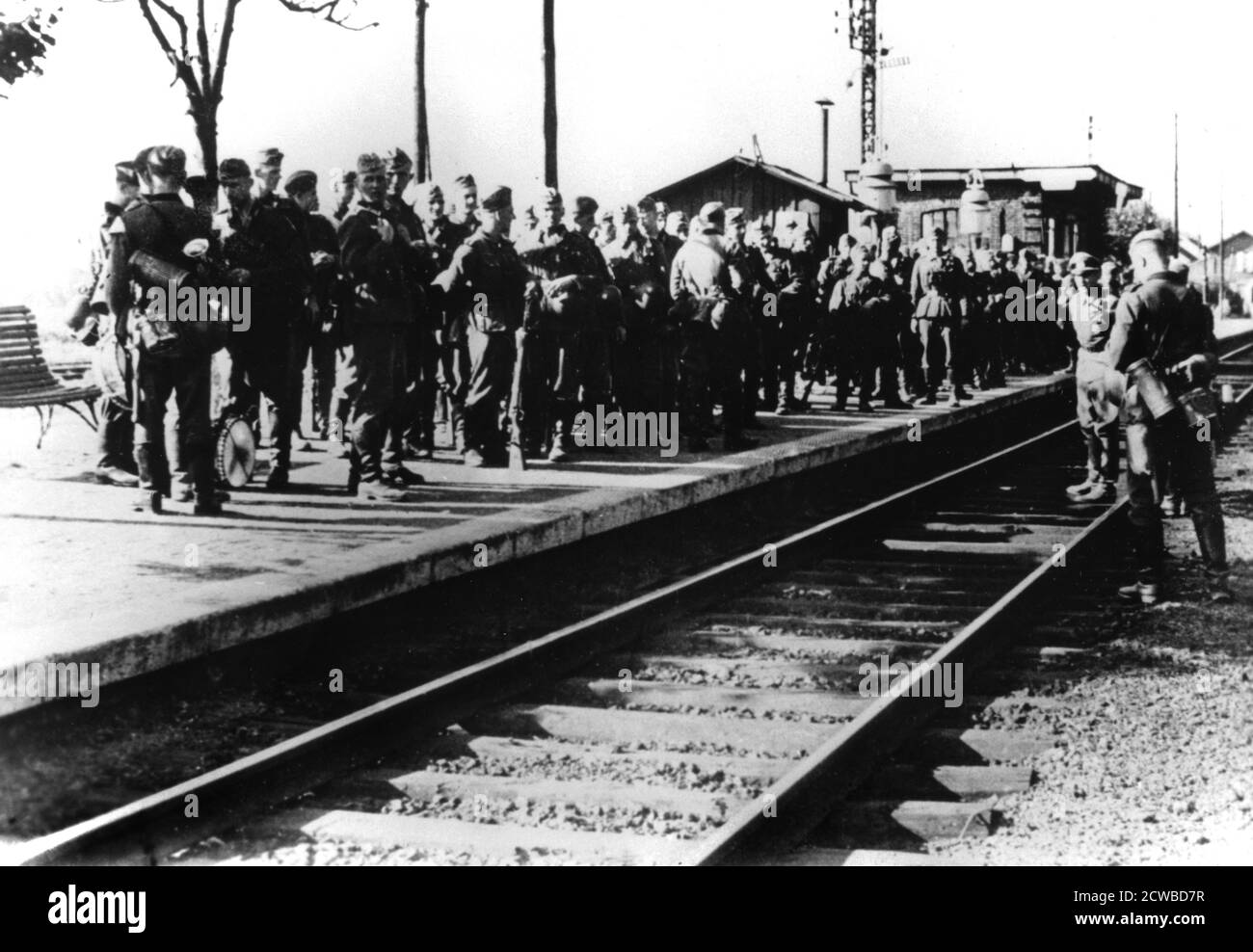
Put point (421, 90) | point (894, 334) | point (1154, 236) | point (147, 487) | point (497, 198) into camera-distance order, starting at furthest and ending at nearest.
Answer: point (894, 334), point (421, 90), point (497, 198), point (147, 487), point (1154, 236)

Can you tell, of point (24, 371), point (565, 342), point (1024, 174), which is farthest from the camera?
point (1024, 174)

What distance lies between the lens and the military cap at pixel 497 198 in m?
10.8

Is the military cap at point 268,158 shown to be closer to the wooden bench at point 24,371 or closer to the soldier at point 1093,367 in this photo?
the wooden bench at point 24,371

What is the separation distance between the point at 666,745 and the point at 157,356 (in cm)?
414

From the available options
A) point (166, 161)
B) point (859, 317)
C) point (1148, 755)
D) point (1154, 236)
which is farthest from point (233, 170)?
point (859, 317)

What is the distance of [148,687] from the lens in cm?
602

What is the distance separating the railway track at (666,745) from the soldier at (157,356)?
2899 millimetres

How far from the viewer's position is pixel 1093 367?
468 inches

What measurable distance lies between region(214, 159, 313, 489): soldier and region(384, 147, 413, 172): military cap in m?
0.78

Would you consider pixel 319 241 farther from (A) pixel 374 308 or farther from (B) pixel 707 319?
(B) pixel 707 319

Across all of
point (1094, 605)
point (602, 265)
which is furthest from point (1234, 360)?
point (1094, 605)

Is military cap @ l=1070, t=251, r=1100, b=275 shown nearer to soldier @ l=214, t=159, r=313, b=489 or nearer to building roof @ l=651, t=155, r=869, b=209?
soldier @ l=214, t=159, r=313, b=489

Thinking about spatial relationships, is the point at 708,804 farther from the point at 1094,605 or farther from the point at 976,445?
the point at 976,445

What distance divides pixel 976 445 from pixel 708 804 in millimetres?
13921
